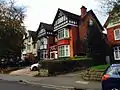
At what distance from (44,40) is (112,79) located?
1605 inches

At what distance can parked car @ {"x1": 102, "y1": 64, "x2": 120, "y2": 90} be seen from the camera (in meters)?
9.22

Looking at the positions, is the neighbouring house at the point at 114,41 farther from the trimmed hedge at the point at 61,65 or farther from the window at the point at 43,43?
the window at the point at 43,43

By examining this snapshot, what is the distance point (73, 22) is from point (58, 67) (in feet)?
50.4

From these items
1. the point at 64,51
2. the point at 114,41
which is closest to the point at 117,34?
the point at 114,41

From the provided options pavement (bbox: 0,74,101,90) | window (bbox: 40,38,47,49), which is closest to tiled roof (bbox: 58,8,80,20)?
window (bbox: 40,38,47,49)

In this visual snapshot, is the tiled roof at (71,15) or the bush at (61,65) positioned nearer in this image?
the bush at (61,65)

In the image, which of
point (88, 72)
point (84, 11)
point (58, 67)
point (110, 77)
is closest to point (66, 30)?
point (84, 11)

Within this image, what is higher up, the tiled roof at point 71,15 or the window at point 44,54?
the tiled roof at point 71,15

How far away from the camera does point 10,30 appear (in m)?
44.4

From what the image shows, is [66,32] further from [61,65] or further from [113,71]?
[113,71]

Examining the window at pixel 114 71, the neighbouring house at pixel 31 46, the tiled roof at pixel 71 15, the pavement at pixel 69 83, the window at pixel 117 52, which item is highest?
the tiled roof at pixel 71 15

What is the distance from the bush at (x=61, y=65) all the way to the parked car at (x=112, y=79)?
16.8 meters

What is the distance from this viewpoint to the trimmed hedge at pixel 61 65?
2646 centimetres

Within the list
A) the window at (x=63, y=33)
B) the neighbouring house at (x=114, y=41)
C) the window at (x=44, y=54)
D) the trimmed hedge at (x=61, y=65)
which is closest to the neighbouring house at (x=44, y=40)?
the window at (x=44, y=54)
